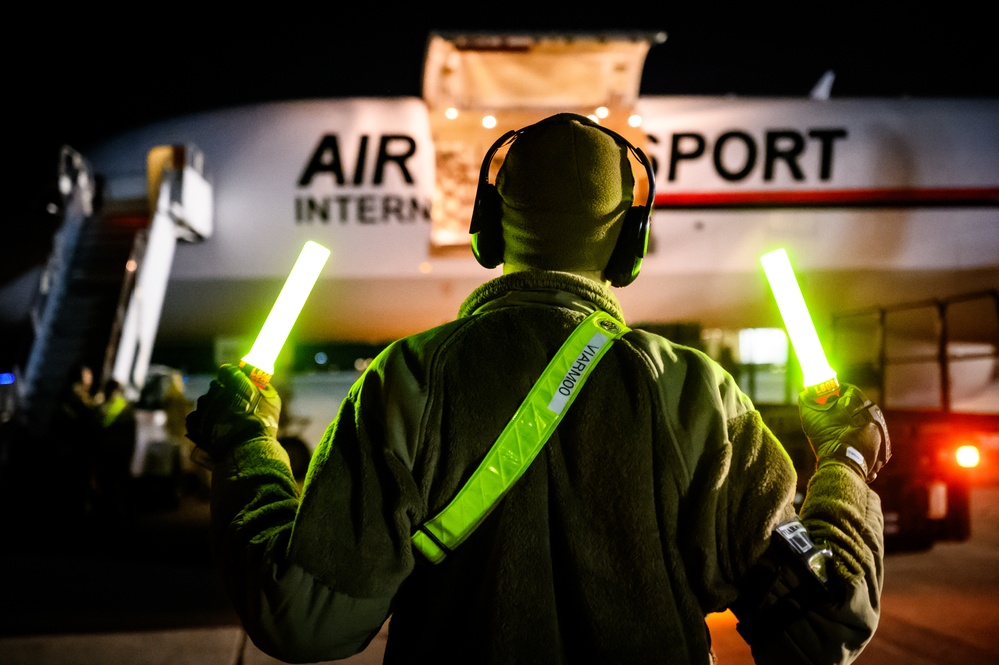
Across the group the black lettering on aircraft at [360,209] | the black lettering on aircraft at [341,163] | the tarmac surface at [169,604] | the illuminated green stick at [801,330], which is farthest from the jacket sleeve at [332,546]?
the black lettering on aircraft at [341,163]

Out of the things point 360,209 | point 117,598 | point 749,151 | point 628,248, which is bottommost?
point 117,598

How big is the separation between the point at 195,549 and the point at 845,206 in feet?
29.0

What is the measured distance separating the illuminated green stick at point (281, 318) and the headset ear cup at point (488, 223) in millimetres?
321

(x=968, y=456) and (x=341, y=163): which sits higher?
(x=341, y=163)

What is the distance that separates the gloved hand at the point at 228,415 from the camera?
121 cm

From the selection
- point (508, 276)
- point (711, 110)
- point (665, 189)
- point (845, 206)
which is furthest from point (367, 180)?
point (508, 276)

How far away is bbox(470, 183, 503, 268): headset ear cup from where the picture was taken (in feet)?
4.45

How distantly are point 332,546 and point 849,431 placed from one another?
100 cm

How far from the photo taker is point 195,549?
5.85 meters

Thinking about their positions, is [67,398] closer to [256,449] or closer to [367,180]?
[367,180]

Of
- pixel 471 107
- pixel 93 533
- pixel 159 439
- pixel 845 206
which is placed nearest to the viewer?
pixel 93 533

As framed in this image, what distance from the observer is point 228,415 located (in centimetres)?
122

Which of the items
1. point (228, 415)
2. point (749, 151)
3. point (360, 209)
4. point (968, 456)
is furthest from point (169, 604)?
point (749, 151)

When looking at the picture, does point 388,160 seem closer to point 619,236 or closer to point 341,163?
point 341,163
